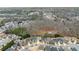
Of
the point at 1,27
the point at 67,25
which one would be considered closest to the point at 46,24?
the point at 67,25

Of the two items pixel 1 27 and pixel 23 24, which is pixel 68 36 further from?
pixel 1 27
